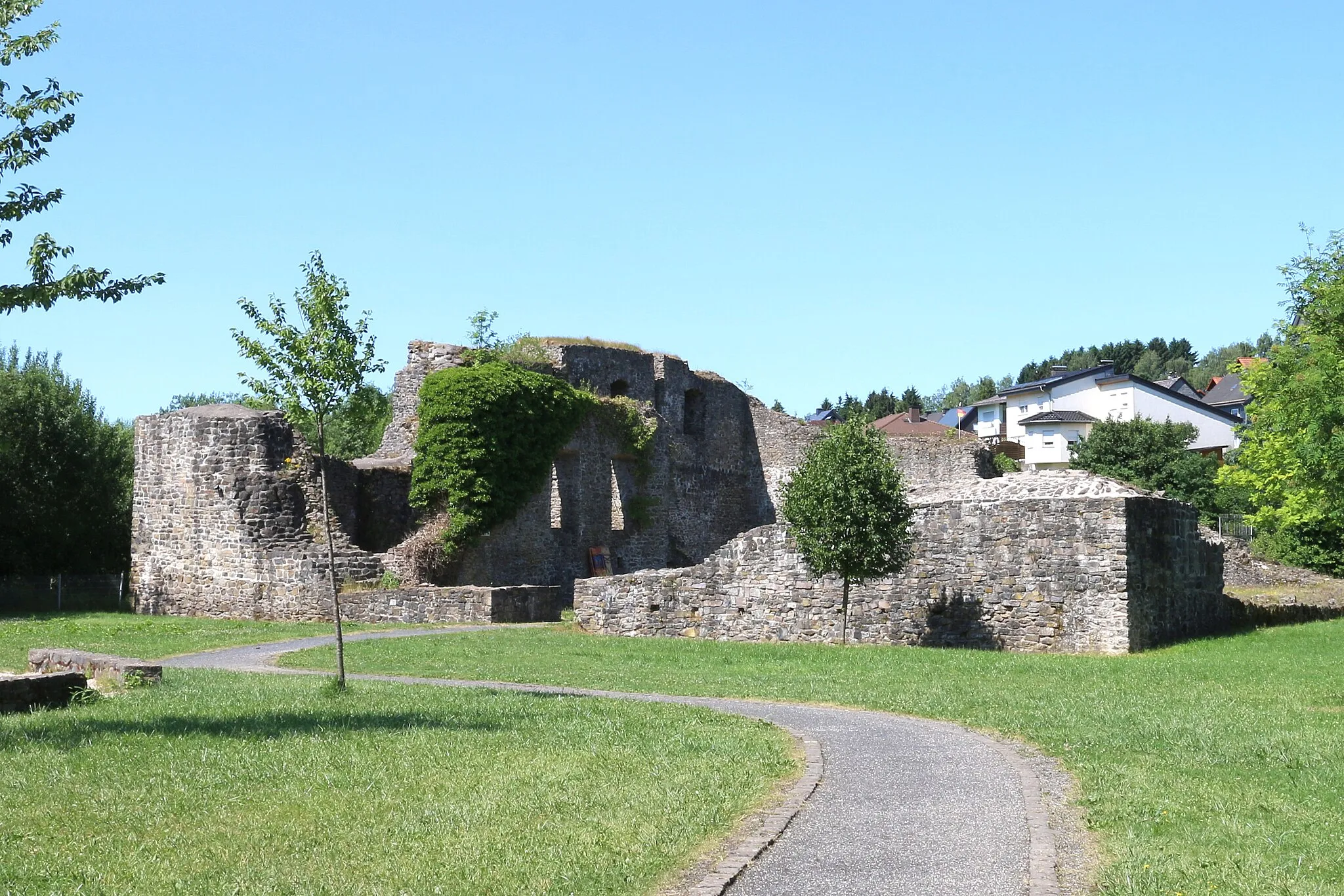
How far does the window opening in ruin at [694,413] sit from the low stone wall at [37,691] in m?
34.4

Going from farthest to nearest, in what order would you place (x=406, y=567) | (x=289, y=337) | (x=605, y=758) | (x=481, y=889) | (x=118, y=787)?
1. (x=406, y=567)
2. (x=289, y=337)
3. (x=605, y=758)
4. (x=118, y=787)
5. (x=481, y=889)

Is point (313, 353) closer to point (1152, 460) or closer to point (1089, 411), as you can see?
point (1152, 460)

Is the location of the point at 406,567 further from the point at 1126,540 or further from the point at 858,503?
the point at 1126,540

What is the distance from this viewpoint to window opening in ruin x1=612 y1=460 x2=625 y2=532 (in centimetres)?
4066

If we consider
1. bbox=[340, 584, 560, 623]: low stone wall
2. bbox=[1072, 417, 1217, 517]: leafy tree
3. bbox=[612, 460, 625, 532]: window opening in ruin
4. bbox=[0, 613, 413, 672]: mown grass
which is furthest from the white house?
bbox=[0, 613, 413, 672]: mown grass

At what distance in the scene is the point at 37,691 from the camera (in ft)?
41.2

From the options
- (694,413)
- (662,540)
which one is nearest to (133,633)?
(662,540)

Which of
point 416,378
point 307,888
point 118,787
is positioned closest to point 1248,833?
point 307,888

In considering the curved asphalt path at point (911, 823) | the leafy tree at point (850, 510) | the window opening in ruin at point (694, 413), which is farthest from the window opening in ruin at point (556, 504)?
the curved asphalt path at point (911, 823)

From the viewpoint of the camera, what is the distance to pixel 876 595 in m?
23.8

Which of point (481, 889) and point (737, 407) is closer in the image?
point (481, 889)

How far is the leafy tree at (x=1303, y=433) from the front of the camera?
16797 mm

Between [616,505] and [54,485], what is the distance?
16856 millimetres

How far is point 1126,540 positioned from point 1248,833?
13889mm
